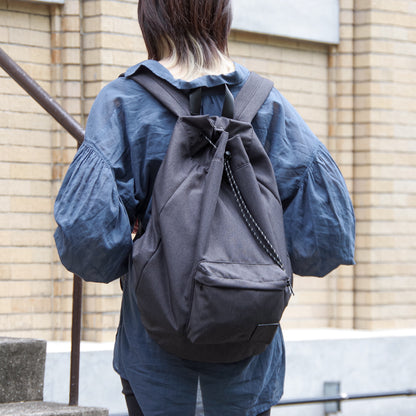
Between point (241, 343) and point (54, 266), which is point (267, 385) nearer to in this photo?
point (241, 343)

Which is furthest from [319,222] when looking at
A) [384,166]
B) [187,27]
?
[384,166]

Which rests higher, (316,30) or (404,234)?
(316,30)

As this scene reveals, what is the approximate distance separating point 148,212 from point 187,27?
438mm

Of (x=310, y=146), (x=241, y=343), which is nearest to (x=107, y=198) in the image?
(x=241, y=343)

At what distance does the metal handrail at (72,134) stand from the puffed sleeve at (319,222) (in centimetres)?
163

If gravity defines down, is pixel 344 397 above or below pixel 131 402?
below

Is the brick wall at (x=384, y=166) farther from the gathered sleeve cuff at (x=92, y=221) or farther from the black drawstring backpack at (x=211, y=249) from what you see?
the gathered sleeve cuff at (x=92, y=221)

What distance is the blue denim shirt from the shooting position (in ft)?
5.92

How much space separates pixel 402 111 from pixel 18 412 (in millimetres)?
4135

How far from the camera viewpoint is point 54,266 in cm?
518

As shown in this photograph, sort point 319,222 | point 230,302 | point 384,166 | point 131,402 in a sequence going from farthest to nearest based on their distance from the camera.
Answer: point 384,166, point 319,222, point 131,402, point 230,302

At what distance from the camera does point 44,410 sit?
3248 millimetres

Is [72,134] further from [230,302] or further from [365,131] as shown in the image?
[365,131]

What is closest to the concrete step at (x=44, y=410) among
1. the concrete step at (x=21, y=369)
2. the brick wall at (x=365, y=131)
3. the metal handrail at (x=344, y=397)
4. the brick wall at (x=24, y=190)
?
the concrete step at (x=21, y=369)
